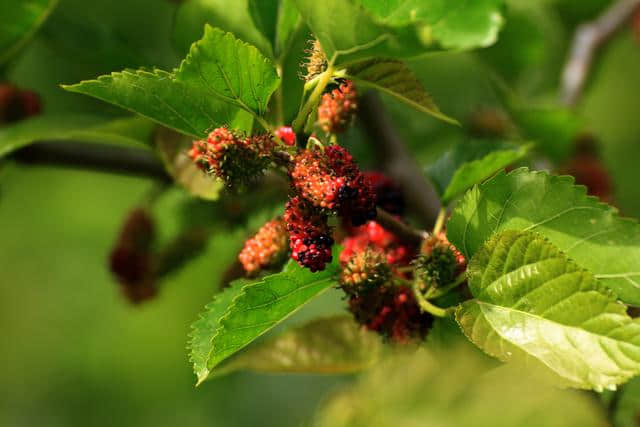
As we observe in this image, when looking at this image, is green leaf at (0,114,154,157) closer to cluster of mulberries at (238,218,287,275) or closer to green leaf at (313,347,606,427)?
cluster of mulberries at (238,218,287,275)

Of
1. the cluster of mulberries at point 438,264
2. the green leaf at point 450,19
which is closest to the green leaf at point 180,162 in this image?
the cluster of mulberries at point 438,264

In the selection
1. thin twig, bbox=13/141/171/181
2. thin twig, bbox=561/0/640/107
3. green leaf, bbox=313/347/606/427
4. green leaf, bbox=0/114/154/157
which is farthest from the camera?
thin twig, bbox=561/0/640/107

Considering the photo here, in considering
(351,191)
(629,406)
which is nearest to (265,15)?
(351,191)

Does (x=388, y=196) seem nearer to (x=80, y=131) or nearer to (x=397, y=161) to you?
(x=397, y=161)

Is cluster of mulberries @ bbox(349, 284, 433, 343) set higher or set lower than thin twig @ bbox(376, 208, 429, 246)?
lower

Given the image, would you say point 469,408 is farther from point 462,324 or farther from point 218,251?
point 218,251

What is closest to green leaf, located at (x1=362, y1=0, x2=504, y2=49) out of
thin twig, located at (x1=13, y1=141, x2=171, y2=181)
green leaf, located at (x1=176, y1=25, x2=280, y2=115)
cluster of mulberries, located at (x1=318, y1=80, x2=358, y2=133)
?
green leaf, located at (x1=176, y1=25, x2=280, y2=115)

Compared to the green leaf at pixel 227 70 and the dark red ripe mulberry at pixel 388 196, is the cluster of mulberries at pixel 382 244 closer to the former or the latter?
the dark red ripe mulberry at pixel 388 196
